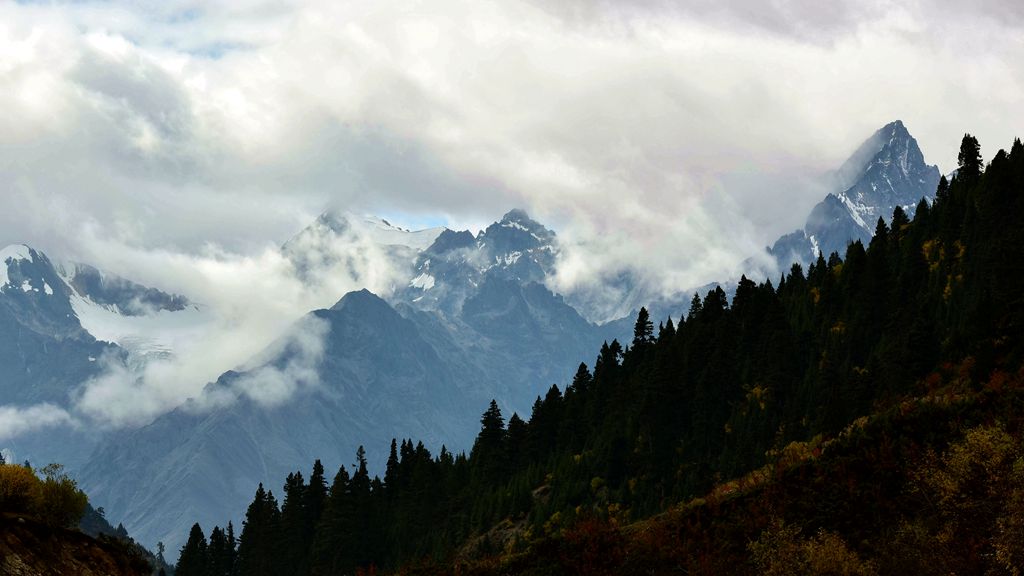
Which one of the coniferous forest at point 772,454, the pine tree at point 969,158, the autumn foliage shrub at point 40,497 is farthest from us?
the pine tree at point 969,158

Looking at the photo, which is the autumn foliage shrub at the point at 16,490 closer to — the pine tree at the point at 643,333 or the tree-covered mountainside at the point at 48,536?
the tree-covered mountainside at the point at 48,536

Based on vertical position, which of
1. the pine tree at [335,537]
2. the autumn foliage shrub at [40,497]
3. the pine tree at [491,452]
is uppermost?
the pine tree at [491,452]

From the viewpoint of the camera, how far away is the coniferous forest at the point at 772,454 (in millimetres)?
55125

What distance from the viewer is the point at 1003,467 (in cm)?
5303

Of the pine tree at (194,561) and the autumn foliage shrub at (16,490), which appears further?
the pine tree at (194,561)

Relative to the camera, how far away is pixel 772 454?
103750 millimetres

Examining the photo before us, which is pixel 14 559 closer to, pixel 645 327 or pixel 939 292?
pixel 939 292

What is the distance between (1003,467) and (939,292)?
205 ft

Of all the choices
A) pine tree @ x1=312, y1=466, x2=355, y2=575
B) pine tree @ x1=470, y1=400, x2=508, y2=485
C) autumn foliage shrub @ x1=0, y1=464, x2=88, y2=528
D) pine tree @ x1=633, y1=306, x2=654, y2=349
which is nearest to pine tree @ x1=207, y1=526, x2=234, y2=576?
pine tree @ x1=312, y1=466, x2=355, y2=575

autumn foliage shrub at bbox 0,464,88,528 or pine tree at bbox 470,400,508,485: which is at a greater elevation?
pine tree at bbox 470,400,508,485

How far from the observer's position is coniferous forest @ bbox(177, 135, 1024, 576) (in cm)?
5512

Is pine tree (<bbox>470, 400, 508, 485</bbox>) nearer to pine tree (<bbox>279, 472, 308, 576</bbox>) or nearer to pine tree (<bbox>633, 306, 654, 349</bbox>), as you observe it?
pine tree (<bbox>633, 306, 654, 349</bbox>)

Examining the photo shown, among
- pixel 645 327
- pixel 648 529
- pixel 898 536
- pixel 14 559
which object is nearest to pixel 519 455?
pixel 645 327

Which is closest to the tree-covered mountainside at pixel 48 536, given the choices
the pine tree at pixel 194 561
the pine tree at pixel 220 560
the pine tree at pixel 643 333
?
Answer: the pine tree at pixel 194 561
